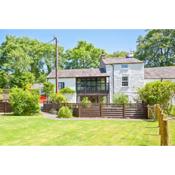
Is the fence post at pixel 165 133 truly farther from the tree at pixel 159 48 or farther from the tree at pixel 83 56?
the tree at pixel 159 48

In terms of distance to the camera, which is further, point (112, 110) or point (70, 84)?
point (70, 84)

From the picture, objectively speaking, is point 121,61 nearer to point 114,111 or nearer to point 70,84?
point 70,84

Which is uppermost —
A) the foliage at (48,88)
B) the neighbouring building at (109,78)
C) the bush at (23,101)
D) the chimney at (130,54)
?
the chimney at (130,54)

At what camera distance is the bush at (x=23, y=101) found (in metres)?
12.9

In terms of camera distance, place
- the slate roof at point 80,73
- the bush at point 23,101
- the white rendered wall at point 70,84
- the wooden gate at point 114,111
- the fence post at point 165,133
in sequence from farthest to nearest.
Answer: the white rendered wall at point 70,84, the slate roof at point 80,73, the bush at point 23,101, the wooden gate at point 114,111, the fence post at point 165,133

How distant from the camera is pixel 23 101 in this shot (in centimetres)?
1298

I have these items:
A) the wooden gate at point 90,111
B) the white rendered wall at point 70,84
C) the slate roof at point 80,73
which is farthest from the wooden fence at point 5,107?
the white rendered wall at point 70,84

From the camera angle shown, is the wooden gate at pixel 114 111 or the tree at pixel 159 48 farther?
the tree at pixel 159 48

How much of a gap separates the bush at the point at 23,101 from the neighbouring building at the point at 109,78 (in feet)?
10.2

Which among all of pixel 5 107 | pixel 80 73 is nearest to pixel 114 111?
pixel 5 107

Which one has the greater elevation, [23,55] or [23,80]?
[23,55]

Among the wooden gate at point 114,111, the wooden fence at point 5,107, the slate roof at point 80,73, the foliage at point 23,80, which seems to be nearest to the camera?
the wooden gate at point 114,111

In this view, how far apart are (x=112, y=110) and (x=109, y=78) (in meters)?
6.25
